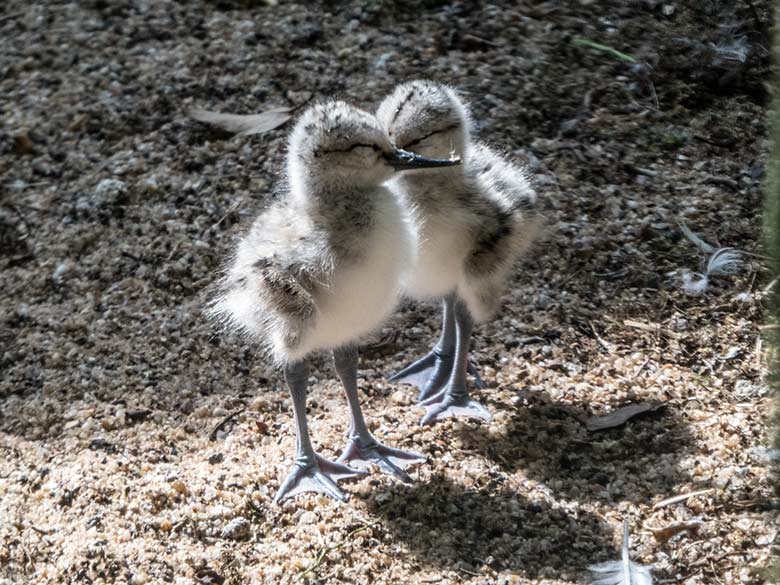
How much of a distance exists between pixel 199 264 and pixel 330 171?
122cm

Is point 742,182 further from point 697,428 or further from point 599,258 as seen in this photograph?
point 697,428

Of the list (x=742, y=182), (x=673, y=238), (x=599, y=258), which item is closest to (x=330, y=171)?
(x=599, y=258)

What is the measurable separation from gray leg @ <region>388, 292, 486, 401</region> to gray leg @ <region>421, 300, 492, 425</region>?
100 mm

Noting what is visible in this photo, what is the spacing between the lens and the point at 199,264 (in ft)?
13.0

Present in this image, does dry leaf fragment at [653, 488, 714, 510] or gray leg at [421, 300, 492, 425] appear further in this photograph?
gray leg at [421, 300, 492, 425]

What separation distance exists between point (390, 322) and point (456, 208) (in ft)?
2.66

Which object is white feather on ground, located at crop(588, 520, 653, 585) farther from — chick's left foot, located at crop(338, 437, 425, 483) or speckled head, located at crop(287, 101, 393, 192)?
speckled head, located at crop(287, 101, 393, 192)

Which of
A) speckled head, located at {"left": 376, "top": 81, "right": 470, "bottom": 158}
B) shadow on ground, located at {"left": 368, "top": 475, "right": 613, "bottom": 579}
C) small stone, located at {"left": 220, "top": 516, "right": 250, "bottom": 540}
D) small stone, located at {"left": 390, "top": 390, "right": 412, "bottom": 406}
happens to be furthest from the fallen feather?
small stone, located at {"left": 220, "top": 516, "right": 250, "bottom": 540}

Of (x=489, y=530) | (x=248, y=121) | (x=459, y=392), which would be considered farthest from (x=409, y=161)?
(x=248, y=121)

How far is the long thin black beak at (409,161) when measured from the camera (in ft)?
9.71

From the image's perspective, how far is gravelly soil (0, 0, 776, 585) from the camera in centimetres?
293

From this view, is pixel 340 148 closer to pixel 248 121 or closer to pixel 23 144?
pixel 248 121

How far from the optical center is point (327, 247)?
2855 millimetres

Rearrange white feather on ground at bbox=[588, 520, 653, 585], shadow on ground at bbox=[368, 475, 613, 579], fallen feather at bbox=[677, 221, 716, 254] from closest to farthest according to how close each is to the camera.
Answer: white feather on ground at bbox=[588, 520, 653, 585], shadow on ground at bbox=[368, 475, 613, 579], fallen feather at bbox=[677, 221, 716, 254]
